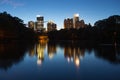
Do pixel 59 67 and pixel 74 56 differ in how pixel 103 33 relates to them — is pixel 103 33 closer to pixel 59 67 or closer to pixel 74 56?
pixel 74 56

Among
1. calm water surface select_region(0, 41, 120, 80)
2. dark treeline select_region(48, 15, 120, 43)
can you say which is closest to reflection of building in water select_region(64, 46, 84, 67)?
calm water surface select_region(0, 41, 120, 80)

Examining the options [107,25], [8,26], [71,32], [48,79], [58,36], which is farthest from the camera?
[58,36]

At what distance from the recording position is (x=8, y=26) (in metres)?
84.0

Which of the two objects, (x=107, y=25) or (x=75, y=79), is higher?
(x=107, y=25)

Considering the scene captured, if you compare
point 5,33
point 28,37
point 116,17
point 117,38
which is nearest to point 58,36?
point 28,37

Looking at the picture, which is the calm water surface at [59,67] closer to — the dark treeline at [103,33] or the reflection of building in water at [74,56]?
the reflection of building in water at [74,56]

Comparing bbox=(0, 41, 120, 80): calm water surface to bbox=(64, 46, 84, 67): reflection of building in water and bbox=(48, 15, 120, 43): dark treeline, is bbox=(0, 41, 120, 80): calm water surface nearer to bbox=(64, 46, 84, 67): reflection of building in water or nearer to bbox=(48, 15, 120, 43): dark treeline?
bbox=(64, 46, 84, 67): reflection of building in water

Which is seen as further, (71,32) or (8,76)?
(71,32)

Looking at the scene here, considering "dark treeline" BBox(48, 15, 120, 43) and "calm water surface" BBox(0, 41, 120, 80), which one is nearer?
"calm water surface" BBox(0, 41, 120, 80)

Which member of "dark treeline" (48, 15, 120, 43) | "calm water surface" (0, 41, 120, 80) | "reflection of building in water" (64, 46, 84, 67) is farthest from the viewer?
"dark treeline" (48, 15, 120, 43)

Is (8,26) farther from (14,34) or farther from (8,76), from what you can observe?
(8,76)

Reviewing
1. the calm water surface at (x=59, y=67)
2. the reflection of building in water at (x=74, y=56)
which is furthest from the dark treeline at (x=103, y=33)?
the calm water surface at (x=59, y=67)

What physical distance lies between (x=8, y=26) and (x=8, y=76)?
2937 inches

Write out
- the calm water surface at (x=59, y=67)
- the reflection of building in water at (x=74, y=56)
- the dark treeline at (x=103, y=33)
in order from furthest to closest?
the dark treeline at (x=103, y=33), the reflection of building in water at (x=74, y=56), the calm water surface at (x=59, y=67)
